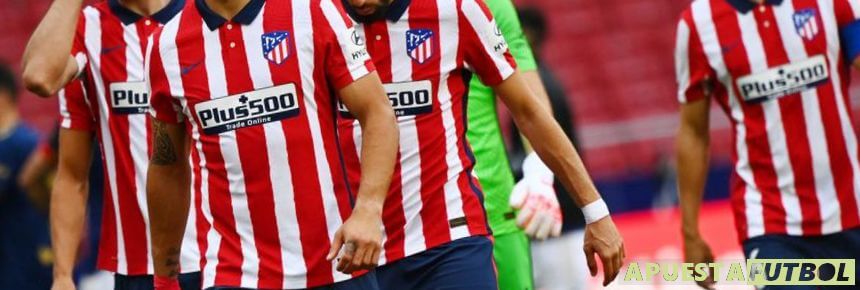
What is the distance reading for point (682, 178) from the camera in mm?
6742

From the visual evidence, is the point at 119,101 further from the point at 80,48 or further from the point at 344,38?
the point at 344,38

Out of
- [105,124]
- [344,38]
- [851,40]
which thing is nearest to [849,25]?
[851,40]

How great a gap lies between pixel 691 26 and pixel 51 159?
367cm

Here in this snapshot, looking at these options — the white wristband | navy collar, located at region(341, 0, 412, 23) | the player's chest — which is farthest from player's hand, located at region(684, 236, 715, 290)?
navy collar, located at region(341, 0, 412, 23)

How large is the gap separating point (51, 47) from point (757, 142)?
2790 millimetres

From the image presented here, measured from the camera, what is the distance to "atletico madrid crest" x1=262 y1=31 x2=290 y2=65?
4.71 meters

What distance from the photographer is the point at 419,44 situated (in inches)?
213

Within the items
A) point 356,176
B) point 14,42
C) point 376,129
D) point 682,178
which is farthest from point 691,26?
point 14,42

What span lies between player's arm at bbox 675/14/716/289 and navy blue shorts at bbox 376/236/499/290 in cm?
151

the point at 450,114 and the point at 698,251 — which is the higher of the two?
the point at 450,114

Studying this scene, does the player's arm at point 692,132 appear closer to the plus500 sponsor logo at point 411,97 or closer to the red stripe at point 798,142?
the red stripe at point 798,142

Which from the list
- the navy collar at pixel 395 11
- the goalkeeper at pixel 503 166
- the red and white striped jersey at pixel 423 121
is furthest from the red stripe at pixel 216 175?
the goalkeeper at pixel 503 166

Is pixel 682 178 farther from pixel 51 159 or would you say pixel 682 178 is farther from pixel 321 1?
pixel 51 159

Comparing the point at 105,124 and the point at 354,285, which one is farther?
the point at 105,124
